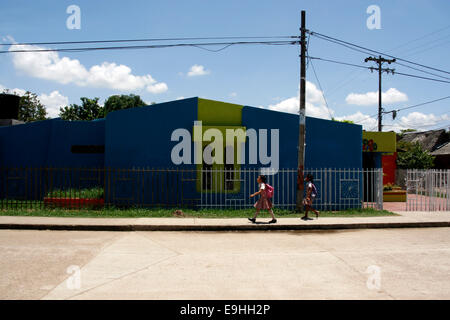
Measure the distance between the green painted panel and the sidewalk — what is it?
164 inches

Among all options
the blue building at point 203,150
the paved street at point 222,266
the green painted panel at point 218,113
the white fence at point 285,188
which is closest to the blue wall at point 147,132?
the blue building at point 203,150

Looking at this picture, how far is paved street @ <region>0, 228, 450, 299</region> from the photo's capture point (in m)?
4.68

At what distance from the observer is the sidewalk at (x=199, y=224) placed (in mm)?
9938

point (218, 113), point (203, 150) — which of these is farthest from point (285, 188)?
point (218, 113)

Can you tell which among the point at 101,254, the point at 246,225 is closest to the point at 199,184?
the point at 246,225

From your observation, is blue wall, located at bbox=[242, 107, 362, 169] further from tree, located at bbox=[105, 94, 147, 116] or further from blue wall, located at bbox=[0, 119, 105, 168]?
tree, located at bbox=[105, 94, 147, 116]

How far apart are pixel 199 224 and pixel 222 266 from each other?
14.1 ft

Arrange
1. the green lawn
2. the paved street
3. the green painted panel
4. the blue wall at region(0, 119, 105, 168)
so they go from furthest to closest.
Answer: the blue wall at region(0, 119, 105, 168) < the green painted panel < the green lawn < the paved street

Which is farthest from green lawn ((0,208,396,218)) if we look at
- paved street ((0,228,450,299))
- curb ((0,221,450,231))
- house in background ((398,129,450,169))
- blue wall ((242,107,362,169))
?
house in background ((398,129,450,169))

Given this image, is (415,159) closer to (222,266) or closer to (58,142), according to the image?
(58,142)

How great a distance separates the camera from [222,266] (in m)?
6.05

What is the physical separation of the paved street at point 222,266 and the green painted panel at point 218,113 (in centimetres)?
563

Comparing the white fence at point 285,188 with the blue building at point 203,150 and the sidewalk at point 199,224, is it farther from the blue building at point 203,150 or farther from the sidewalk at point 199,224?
the sidewalk at point 199,224

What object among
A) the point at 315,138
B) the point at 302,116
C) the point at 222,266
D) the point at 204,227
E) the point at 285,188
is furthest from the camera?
the point at 315,138
